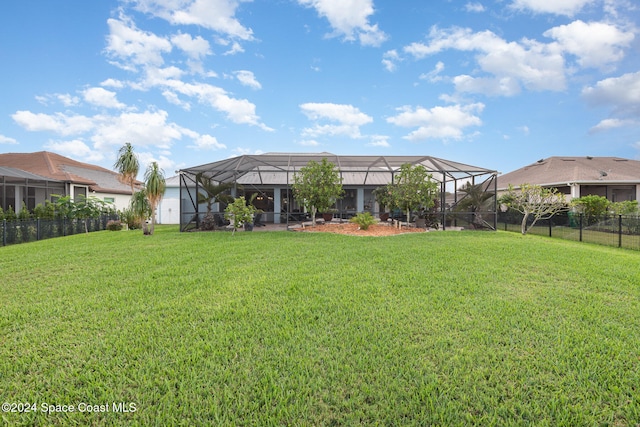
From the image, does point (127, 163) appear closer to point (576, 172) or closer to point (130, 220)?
point (130, 220)

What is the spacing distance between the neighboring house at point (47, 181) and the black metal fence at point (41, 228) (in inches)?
90.1

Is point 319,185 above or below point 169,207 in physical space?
above

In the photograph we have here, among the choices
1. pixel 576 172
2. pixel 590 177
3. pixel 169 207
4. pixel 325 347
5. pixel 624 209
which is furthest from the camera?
pixel 169 207

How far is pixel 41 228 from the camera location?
12531mm

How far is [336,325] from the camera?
3373 mm

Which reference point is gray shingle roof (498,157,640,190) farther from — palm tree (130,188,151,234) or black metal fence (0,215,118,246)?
black metal fence (0,215,118,246)

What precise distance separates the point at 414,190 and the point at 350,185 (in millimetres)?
7286

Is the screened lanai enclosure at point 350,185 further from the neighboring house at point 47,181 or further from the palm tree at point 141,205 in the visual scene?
the neighboring house at point 47,181

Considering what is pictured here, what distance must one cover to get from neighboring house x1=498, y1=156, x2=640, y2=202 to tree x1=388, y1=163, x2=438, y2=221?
11.9 meters

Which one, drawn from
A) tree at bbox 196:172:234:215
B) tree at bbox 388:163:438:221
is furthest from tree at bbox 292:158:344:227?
tree at bbox 196:172:234:215

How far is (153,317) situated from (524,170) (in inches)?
1190

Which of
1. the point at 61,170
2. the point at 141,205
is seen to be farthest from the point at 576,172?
the point at 61,170

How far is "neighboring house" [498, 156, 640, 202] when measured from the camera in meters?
18.4

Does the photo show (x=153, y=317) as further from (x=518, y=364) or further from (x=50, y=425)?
(x=518, y=364)
